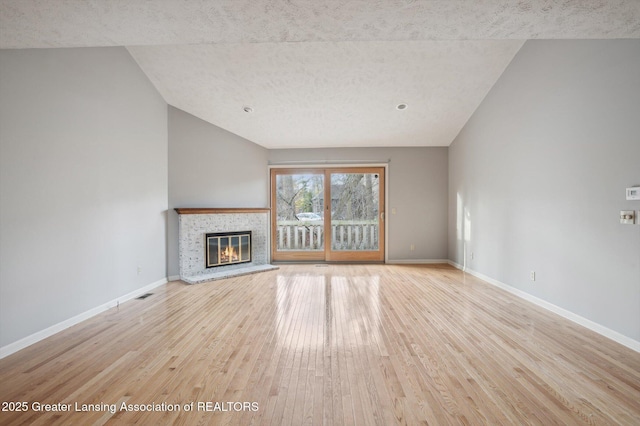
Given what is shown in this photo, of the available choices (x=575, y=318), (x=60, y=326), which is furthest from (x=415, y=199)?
(x=60, y=326)

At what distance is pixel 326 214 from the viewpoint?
21.3 feet

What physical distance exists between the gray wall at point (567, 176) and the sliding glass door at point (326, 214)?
230 cm

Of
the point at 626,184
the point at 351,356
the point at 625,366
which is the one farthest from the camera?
the point at 626,184

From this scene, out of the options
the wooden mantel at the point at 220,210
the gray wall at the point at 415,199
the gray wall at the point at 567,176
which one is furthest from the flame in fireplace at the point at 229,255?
the gray wall at the point at 567,176

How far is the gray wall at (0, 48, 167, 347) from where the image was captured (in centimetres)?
245

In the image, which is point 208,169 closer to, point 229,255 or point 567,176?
point 229,255

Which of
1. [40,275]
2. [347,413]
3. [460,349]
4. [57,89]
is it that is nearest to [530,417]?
[460,349]

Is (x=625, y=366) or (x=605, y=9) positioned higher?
(x=605, y=9)

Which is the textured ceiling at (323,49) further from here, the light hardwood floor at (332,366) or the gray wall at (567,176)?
the light hardwood floor at (332,366)

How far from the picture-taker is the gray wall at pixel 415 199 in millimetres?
6312

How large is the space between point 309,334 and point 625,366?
7.89ft

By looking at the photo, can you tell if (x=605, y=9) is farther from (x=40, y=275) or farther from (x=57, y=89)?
(x=40, y=275)

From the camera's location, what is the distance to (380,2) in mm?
1824

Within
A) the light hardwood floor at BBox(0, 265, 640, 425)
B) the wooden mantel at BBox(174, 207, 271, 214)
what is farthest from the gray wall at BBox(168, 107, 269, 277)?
the light hardwood floor at BBox(0, 265, 640, 425)
